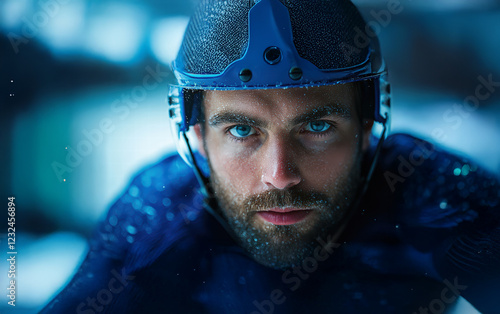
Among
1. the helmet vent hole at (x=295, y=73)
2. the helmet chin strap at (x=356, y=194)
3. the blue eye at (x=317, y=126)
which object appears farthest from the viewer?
the helmet chin strap at (x=356, y=194)

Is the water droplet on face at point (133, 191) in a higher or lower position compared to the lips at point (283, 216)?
higher

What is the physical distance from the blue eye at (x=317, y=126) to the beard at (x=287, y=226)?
0.10 metres

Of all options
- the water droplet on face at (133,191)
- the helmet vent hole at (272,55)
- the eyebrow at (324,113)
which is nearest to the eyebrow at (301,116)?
the eyebrow at (324,113)

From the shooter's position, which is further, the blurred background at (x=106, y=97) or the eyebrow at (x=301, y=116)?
the blurred background at (x=106, y=97)

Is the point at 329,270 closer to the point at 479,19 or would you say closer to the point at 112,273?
the point at 112,273

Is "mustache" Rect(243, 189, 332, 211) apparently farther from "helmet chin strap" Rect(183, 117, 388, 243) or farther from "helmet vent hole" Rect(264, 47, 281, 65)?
"helmet vent hole" Rect(264, 47, 281, 65)

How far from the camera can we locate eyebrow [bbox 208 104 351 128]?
91 centimetres

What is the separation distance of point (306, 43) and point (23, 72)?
0.67 meters

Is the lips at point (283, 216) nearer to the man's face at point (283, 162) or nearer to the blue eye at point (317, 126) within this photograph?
the man's face at point (283, 162)

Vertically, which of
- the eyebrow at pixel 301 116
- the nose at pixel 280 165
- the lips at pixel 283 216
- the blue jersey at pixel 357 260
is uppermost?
the eyebrow at pixel 301 116

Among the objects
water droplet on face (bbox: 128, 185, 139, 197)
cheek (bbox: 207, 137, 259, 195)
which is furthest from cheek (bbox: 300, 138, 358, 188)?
water droplet on face (bbox: 128, 185, 139, 197)

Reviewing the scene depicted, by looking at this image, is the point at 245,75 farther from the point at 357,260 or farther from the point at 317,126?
the point at 357,260

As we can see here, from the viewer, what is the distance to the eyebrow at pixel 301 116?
0.91 m

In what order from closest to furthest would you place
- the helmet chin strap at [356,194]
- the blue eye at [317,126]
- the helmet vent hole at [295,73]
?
the helmet vent hole at [295,73], the blue eye at [317,126], the helmet chin strap at [356,194]
